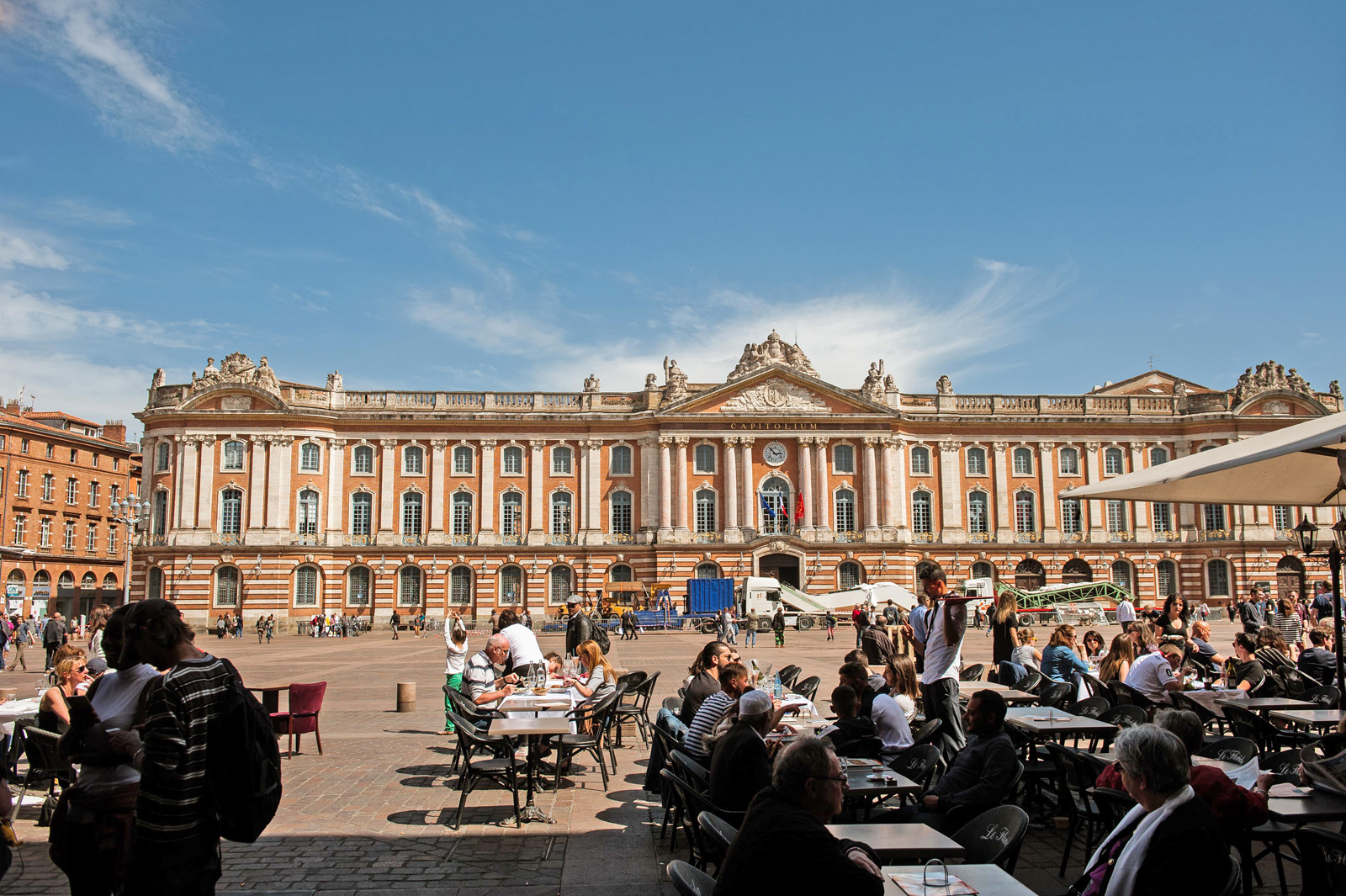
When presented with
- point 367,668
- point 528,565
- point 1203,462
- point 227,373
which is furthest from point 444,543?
point 1203,462

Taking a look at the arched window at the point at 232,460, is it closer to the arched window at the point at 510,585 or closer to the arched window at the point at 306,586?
the arched window at the point at 306,586

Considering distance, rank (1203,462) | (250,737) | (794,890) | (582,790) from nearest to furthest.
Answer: (794,890), (250,737), (1203,462), (582,790)

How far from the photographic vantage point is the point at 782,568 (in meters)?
46.8

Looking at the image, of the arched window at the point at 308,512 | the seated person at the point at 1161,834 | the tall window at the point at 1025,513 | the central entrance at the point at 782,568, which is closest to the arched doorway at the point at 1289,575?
the tall window at the point at 1025,513

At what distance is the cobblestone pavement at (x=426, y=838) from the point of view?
22.1 ft

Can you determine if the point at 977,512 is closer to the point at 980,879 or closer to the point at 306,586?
the point at 306,586

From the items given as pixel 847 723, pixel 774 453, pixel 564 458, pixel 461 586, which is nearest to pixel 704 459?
pixel 774 453

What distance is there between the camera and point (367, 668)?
79.0 feet

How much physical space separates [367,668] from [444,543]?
23.4 meters

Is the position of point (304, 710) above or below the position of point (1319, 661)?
below

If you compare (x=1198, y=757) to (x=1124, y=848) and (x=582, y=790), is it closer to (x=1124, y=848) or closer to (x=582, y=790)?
(x=1124, y=848)

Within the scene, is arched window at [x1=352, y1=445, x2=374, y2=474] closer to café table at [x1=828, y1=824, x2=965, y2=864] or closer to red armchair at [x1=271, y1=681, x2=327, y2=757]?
red armchair at [x1=271, y1=681, x2=327, y2=757]

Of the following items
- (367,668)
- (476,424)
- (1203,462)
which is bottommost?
(367,668)

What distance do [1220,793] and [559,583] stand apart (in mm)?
43358
